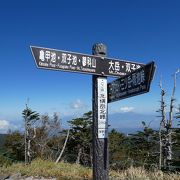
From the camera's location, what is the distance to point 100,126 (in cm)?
568

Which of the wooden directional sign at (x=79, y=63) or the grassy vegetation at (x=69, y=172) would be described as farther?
the grassy vegetation at (x=69, y=172)

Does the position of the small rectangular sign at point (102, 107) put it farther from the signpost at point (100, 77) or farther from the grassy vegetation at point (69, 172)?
the grassy vegetation at point (69, 172)

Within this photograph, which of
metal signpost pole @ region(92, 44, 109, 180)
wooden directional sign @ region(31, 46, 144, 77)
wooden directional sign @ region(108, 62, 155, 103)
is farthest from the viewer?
metal signpost pole @ region(92, 44, 109, 180)

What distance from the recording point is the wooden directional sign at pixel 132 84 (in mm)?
4875

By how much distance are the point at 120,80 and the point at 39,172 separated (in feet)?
13.6

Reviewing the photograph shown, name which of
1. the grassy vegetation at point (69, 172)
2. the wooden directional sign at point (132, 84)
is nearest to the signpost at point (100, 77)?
the wooden directional sign at point (132, 84)

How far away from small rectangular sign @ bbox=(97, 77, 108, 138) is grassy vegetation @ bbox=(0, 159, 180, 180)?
1.38 meters

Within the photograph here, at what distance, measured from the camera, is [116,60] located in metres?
5.92

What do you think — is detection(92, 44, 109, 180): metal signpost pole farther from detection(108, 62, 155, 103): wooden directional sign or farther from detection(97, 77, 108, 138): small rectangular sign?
detection(108, 62, 155, 103): wooden directional sign

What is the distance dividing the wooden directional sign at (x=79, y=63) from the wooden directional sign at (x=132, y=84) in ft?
0.99

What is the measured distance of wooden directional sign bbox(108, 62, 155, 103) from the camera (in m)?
4.88

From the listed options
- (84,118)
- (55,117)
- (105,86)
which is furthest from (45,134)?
(84,118)

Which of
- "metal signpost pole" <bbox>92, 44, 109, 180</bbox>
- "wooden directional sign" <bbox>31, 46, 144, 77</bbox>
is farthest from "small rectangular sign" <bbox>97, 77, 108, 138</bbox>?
"wooden directional sign" <bbox>31, 46, 144, 77</bbox>

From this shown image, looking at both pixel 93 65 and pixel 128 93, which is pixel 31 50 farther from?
pixel 128 93
